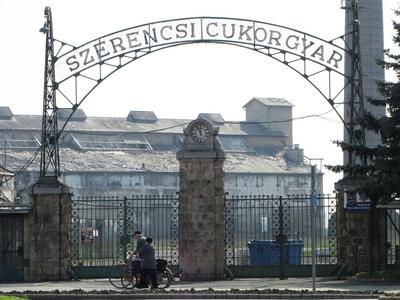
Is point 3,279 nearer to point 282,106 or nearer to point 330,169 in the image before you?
point 330,169

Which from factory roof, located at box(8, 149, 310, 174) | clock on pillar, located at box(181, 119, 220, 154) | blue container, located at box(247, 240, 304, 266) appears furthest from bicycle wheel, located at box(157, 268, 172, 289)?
factory roof, located at box(8, 149, 310, 174)

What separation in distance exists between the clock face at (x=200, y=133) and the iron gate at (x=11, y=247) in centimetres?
613

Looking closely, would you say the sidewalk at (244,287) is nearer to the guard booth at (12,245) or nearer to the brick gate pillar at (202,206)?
the brick gate pillar at (202,206)

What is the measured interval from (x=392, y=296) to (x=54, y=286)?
13.4 metres

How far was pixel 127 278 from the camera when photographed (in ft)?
108

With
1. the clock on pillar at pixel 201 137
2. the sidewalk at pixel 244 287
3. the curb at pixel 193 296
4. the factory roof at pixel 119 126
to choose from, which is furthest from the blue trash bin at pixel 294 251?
the factory roof at pixel 119 126

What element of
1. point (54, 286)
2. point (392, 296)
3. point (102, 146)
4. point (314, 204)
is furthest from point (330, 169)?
point (102, 146)

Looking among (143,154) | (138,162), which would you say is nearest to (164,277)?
(138,162)

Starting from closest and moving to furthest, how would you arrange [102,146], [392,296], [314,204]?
[392,296]
[314,204]
[102,146]

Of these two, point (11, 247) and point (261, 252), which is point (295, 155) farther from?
point (11, 247)

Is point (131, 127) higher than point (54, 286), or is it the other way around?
point (131, 127)

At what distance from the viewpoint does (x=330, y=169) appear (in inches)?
1395

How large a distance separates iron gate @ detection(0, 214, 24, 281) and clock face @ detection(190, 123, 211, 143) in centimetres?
613

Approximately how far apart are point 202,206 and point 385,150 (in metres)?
6.22
